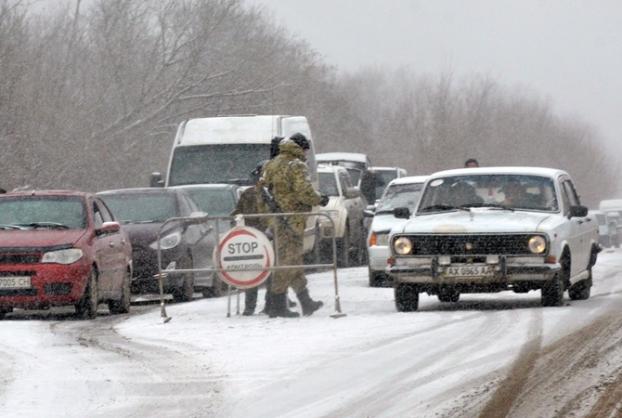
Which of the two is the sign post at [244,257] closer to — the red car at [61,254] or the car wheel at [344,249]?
the red car at [61,254]

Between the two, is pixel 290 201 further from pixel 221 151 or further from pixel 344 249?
pixel 344 249

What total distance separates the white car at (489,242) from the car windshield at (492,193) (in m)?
0.01

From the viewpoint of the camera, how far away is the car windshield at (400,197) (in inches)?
1109

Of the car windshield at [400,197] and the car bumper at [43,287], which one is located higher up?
the car windshield at [400,197]

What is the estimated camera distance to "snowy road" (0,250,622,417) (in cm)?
1015

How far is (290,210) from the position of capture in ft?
59.7

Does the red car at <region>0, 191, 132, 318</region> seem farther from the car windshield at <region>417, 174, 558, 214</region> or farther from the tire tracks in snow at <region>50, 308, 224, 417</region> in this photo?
the car windshield at <region>417, 174, 558, 214</region>

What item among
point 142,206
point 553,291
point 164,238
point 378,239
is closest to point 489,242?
point 553,291

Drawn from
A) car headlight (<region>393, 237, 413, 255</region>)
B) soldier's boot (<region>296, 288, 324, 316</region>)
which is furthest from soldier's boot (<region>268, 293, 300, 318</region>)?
car headlight (<region>393, 237, 413, 255</region>)

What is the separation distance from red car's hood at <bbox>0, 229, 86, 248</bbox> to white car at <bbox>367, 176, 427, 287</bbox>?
7.03 meters

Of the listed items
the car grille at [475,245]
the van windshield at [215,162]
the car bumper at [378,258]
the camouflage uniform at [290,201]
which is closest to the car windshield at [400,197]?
the car bumper at [378,258]

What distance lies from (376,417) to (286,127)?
20.3 m

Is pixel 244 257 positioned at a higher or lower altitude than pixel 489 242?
lower

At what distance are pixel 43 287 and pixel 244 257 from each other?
93.4 inches
